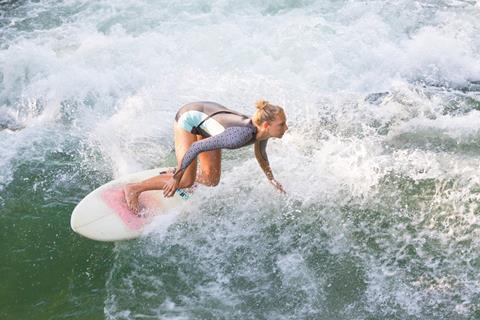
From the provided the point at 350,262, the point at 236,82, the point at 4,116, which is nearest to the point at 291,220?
the point at 350,262

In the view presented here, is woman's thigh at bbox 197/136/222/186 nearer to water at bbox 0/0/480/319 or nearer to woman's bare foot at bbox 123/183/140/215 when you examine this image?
water at bbox 0/0/480/319

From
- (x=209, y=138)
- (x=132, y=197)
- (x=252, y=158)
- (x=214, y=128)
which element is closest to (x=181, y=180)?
(x=132, y=197)

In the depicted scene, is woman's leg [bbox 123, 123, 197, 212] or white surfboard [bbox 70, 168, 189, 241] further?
white surfboard [bbox 70, 168, 189, 241]

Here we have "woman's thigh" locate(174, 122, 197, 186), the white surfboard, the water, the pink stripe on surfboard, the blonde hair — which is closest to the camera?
the blonde hair

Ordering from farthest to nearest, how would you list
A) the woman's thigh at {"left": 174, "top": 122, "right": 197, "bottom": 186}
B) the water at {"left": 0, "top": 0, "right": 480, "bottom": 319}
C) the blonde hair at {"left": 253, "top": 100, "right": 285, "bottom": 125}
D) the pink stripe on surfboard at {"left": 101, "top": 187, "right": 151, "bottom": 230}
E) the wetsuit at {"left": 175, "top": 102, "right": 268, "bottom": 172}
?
1. the pink stripe on surfboard at {"left": 101, "top": 187, "right": 151, "bottom": 230}
2. the woman's thigh at {"left": 174, "top": 122, "right": 197, "bottom": 186}
3. the water at {"left": 0, "top": 0, "right": 480, "bottom": 319}
4. the wetsuit at {"left": 175, "top": 102, "right": 268, "bottom": 172}
5. the blonde hair at {"left": 253, "top": 100, "right": 285, "bottom": 125}

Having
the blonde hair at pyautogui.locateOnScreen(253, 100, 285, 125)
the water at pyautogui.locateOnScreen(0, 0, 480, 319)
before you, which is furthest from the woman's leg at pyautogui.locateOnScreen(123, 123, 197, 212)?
the blonde hair at pyautogui.locateOnScreen(253, 100, 285, 125)

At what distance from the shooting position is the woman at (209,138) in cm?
431

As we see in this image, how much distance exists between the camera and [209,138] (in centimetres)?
454

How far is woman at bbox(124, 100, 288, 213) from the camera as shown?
431 centimetres

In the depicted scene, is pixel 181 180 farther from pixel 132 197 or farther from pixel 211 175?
pixel 132 197

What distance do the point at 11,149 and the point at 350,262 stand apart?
3791 mm

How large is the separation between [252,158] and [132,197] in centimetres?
145

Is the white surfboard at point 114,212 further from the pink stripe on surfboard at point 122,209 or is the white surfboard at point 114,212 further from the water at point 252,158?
the water at point 252,158

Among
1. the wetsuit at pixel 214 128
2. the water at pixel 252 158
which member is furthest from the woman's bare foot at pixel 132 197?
the wetsuit at pixel 214 128
